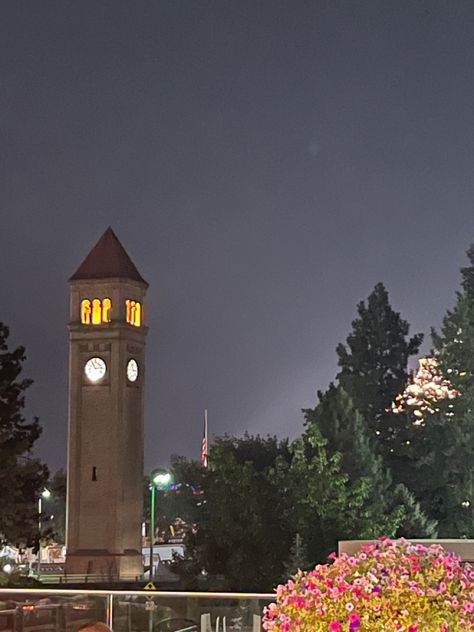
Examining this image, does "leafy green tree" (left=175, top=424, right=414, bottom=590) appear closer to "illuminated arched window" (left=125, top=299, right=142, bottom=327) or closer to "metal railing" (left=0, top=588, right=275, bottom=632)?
"illuminated arched window" (left=125, top=299, right=142, bottom=327)

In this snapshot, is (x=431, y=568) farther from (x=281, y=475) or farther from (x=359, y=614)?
(x=281, y=475)

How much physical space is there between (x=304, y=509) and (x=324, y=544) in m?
1.62

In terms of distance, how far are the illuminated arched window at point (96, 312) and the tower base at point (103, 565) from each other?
45.9 feet

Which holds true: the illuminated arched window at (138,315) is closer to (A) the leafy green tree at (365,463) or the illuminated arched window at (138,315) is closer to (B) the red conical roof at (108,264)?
(B) the red conical roof at (108,264)

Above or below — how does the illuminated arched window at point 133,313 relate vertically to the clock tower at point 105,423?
above

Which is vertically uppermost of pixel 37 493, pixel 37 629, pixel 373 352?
pixel 373 352

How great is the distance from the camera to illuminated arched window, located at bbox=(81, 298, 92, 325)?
7981 centimetres

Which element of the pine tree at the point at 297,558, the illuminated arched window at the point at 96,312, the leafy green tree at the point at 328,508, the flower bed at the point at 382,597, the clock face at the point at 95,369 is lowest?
the flower bed at the point at 382,597

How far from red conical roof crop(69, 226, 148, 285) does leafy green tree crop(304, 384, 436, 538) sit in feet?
97.2

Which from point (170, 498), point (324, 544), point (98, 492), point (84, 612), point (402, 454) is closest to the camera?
point (84, 612)

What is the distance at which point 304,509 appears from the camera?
49.8m

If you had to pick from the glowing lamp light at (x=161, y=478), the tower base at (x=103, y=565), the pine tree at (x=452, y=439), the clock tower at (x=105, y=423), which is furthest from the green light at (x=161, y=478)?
the clock tower at (x=105, y=423)

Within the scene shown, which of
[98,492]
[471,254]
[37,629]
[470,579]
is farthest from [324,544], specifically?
[470,579]

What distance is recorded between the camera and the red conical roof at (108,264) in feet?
266
